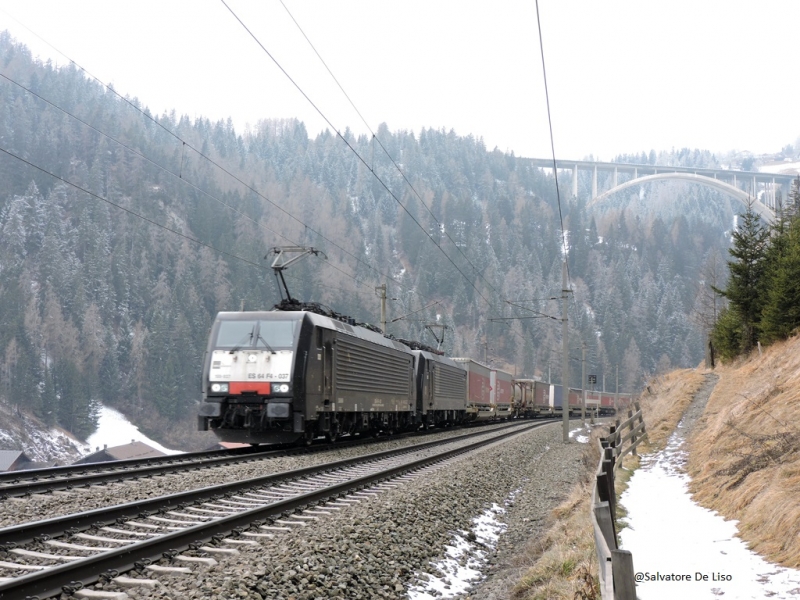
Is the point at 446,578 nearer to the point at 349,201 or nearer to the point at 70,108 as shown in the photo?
the point at 70,108

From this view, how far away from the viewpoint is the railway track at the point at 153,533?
6070 mm

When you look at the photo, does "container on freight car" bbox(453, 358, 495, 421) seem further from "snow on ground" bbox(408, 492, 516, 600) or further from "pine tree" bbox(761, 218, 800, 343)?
"snow on ground" bbox(408, 492, 516, 600)

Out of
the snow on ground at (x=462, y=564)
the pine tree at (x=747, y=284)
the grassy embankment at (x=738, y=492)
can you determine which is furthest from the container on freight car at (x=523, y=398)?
the snow on ground at (x=462, y=564)

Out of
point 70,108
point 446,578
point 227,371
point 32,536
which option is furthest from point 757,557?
point 70,108

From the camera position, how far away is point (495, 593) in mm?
7703

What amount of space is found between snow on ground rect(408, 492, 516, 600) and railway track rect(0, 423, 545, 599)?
5.30ft

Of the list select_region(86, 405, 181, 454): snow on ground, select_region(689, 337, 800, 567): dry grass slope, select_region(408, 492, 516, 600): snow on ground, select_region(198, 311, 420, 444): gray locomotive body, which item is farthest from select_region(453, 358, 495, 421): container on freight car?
select_region(86, 405, 181, 454): snow on ground

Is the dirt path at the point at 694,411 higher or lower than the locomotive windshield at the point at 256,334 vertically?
lower

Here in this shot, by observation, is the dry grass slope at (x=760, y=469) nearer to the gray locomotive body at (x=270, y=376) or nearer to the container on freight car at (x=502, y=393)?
the gray locomotive body at (x=270, y=376)

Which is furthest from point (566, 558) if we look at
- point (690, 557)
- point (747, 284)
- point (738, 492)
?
point (747, 284)

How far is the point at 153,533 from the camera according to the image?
317 inches

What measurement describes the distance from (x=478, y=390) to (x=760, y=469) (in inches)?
1404

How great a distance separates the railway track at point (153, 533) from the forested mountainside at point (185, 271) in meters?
66.2

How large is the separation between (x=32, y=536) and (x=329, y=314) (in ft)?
46.1
